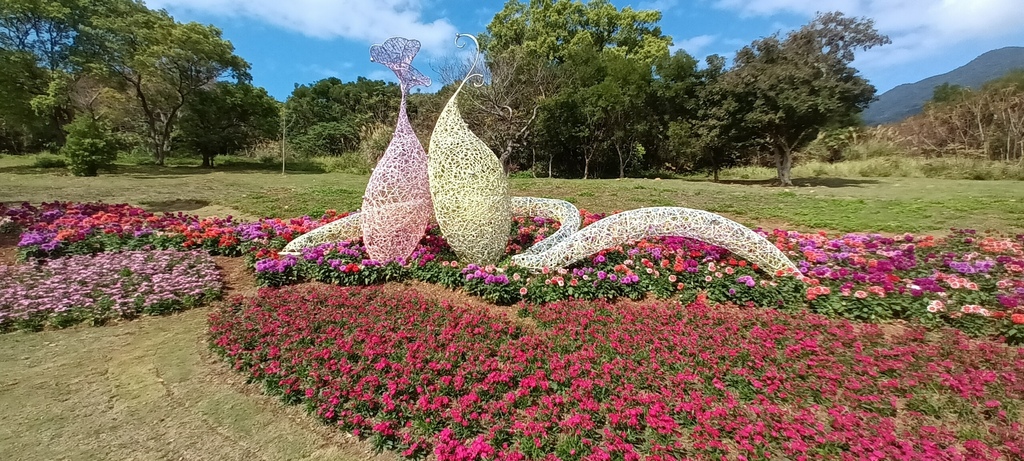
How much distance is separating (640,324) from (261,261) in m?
4.51

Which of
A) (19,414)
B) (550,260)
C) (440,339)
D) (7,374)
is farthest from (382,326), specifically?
(7,374)

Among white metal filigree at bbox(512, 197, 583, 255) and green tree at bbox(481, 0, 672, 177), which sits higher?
green tree at bbox(481, 0, 672, 177)

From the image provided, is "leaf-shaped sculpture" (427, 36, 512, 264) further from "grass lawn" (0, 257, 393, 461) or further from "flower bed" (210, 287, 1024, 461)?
"grass lawn" (0, 257, 393, 461)

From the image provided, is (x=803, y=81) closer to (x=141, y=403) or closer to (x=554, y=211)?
(x=554, y=211)

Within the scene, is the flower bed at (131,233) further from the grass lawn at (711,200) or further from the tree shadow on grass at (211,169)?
the tree shadow on grass at (211,169)

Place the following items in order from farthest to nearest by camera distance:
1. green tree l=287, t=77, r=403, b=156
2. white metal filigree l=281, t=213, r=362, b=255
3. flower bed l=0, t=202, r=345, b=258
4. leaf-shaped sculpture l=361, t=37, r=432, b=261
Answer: green tree l=287, t=77, r=403, b=156
flower bed l=0, t=202, r=345, b=258
white metal filigree l=281, t=213, r=362, b=255
leaf-shaped sculpture l=361, t=37, r=432, b=261

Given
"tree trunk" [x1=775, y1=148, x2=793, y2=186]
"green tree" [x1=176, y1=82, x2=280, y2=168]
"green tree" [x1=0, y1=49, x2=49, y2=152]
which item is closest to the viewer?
"tree trunk" [x1=775, y1=148, x2=793, y2=186]

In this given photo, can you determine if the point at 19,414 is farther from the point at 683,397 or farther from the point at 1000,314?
the point at 1000,314

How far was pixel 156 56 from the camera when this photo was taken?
23688 millimetres

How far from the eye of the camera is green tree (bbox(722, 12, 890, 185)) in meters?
16.4

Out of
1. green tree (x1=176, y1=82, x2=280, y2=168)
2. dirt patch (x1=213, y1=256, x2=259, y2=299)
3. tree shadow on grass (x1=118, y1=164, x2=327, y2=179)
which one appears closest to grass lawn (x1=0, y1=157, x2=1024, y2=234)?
dirt patch (x1=213, y1=256, x2=259, y2=299)

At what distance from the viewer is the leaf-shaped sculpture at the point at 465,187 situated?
5.84 meters

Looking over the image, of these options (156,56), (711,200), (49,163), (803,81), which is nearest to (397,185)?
(711,200)

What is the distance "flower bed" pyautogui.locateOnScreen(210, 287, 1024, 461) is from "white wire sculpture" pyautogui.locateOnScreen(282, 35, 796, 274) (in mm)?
1027
